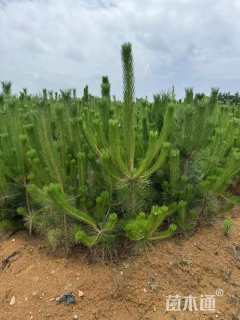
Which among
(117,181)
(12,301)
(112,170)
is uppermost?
(112,170)

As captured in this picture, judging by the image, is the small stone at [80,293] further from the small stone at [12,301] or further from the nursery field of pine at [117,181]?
the small stone at [12,301]

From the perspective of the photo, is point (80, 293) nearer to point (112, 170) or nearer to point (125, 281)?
point (125, 281)

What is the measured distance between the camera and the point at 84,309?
2.36m

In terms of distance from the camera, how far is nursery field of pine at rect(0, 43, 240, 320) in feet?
7.60

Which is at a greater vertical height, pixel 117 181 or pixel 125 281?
pixel 117 181

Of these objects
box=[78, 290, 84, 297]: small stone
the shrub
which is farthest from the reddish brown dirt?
the shrub

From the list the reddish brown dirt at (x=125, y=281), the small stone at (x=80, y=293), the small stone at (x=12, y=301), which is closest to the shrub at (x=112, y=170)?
the reddish brown dirt at (x=125, y=281)

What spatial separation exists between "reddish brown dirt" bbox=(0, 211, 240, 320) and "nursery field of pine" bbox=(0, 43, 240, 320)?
2cm

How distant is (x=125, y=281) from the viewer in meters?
2.49

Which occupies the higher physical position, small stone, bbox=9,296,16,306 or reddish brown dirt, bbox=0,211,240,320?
reddish brown dirt, bbox=0,211,240,320

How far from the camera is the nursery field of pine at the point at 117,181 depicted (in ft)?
7.60

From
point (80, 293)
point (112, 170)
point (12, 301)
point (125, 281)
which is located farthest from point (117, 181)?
point (12, 301)

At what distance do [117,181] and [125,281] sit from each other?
2.47 ft

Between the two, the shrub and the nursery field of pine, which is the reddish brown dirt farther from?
the shrub
